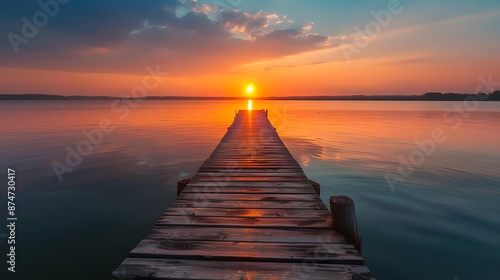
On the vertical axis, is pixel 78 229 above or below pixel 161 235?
below

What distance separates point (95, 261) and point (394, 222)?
7.54m

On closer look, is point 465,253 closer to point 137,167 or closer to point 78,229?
point 78,229

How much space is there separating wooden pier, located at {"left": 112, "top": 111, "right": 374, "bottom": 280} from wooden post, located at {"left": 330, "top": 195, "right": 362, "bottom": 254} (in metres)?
0.01

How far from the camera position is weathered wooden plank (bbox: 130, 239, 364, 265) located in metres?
2.89

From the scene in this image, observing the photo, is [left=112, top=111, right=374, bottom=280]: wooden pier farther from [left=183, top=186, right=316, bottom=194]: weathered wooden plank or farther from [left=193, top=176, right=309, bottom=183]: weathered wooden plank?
[left=193, top=176, right=309, bottom=183]: weathered wooden plank

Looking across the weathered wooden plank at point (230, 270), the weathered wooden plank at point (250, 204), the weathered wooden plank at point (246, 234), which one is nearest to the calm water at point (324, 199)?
the weathered wooden plank at point (250, 204)

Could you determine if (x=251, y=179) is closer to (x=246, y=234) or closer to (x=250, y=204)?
(x=250, y=204)

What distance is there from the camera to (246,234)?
135 inches

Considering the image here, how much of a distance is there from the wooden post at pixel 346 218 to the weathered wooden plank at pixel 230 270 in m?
0.57

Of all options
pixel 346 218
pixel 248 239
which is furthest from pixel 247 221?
pixel 346 218

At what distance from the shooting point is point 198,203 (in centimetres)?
453

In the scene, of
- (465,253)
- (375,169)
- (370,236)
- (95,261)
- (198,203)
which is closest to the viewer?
(198,203)

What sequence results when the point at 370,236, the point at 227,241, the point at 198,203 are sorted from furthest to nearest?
1. the point at 370,236
2. the point at 198,203
3. the point at 227,241

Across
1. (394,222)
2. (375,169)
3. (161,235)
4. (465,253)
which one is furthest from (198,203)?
(375,169)
